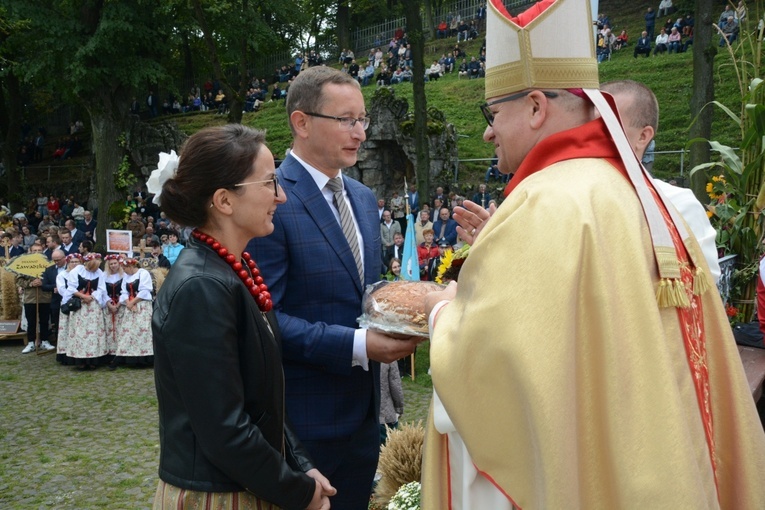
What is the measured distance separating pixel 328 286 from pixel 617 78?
1013 inches

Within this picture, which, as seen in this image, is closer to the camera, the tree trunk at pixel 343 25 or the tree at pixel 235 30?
the tree at pixel 235 30

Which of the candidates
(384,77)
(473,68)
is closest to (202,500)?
(473,68)

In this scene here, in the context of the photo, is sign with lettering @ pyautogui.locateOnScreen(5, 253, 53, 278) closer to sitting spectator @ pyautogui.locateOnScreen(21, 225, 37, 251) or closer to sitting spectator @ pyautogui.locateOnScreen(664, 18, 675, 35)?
sitting spectator @ pyautogui.locateOnScreen(21, 225, 37, 251)

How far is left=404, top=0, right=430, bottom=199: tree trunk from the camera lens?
18234 millimetres

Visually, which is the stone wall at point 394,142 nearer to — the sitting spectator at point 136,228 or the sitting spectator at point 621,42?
the sitting spectator at point 136,228

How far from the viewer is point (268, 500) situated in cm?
223

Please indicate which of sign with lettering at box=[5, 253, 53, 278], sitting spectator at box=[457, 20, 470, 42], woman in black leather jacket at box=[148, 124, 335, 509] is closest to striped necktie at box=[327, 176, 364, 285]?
woman in black leather jacket at box=[148, 124, 335, 509]

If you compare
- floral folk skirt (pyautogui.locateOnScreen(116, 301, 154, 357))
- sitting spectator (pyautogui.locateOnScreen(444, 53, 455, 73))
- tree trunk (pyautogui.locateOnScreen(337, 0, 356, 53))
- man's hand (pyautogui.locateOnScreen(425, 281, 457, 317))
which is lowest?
floral folk skirt (pyautogui.locateOnScreen(116, 301, 154, 357))

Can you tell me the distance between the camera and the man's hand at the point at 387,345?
263cm

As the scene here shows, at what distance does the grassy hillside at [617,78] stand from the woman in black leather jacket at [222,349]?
16.4m

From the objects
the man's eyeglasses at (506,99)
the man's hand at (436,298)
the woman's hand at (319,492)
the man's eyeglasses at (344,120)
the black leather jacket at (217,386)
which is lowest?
the woman's hand at (319,492)

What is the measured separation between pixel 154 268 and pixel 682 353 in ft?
39.6

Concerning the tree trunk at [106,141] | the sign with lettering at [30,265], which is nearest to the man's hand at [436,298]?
the sign with lettering at [30,265]

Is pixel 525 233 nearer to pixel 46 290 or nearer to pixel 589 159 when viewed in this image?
pixel 589 159
